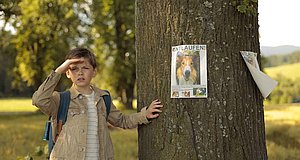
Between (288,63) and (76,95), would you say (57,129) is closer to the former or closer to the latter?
(76,95)

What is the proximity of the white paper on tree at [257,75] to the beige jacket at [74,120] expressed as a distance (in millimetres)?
Answer: 850

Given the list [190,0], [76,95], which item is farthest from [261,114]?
[76,95]

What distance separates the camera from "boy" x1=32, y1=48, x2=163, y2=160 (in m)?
3.45

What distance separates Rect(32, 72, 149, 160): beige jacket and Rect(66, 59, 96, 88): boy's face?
9 centimetres

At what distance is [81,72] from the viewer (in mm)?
3564

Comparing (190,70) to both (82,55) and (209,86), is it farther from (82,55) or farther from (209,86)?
(82,55)

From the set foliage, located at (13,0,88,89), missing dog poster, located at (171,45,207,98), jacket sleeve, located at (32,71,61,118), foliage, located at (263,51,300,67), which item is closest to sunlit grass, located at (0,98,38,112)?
foliage, located at (13,0,88,89)

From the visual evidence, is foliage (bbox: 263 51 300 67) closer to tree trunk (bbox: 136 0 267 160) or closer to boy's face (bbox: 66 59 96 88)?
tree trunk (bbox: 136 0 267 160)

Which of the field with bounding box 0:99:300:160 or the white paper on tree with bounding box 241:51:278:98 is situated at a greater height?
the white paper on tree with bounding box 241:51:278:98

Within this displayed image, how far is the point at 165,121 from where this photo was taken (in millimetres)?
3547

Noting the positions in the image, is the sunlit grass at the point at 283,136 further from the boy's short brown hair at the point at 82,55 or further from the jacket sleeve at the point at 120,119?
Answer: the boy's short brown hair at the point at 82,55

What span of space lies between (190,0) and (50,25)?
1769 centimetres

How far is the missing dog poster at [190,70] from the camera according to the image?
3418 millimetres

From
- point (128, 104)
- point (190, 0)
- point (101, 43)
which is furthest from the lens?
point (128, 104)
